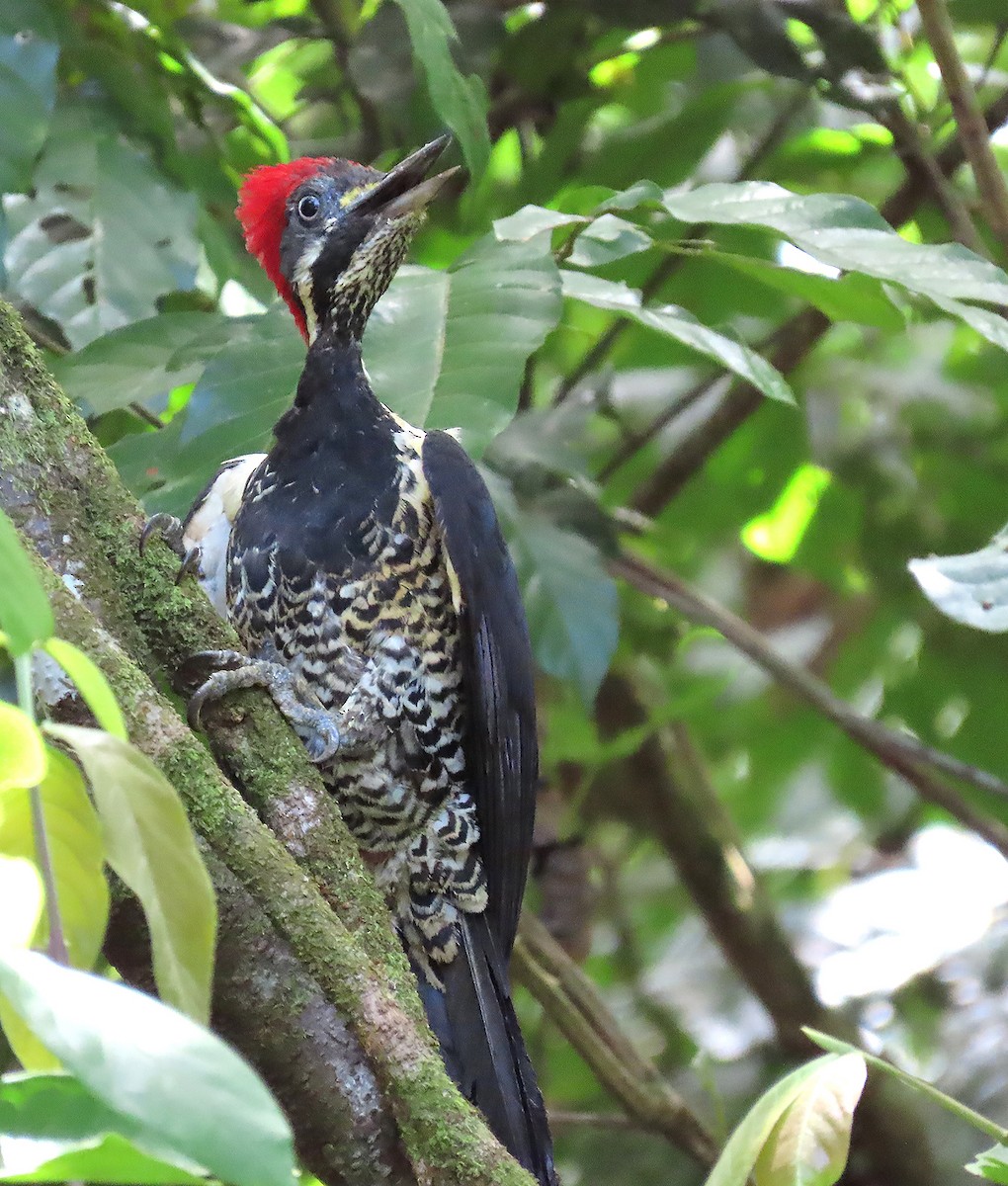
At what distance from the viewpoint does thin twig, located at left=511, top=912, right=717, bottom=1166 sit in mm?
2545

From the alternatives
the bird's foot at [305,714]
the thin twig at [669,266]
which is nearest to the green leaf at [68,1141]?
the bird's foot at [305,714]

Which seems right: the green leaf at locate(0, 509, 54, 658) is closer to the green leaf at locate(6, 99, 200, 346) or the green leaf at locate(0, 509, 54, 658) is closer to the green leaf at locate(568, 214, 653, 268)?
the green leaf at locate(568, 214, 653, 268)

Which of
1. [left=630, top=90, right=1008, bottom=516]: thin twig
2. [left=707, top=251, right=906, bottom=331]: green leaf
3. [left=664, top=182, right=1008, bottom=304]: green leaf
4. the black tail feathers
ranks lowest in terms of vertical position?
the black tail feathers

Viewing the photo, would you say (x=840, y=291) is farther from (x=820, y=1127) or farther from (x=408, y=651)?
(x=820, y=1127)

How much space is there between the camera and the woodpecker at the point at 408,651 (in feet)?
6.73

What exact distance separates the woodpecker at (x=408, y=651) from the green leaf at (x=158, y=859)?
1225 mm

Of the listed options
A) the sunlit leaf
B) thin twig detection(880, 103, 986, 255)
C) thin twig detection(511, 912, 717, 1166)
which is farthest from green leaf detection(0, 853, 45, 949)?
thin twig detection(880, 103, 986, 255)

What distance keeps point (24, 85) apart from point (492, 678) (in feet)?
3.55

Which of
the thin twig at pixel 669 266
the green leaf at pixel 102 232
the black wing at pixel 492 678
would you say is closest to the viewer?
the black wing at pixel 492 678

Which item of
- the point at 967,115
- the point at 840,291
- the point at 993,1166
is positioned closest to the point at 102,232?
the point at 840,291

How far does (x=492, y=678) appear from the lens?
2.07 metres

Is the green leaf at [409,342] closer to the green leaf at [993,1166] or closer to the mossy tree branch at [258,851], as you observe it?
the mossy tree branch at [258,851]

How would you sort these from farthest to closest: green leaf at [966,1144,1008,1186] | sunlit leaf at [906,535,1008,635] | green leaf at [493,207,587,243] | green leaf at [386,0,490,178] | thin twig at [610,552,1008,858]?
1. thin twig at [610,552,1008,858]
2. green leaf at [386,0,490,178]
3. green leaf at [493,207,587,243]
4. sunlit leaf at [906,535,1008,635]
5. green leaf at [966,1144,1008,1186]

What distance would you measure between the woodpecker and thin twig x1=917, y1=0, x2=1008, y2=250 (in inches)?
33.4
